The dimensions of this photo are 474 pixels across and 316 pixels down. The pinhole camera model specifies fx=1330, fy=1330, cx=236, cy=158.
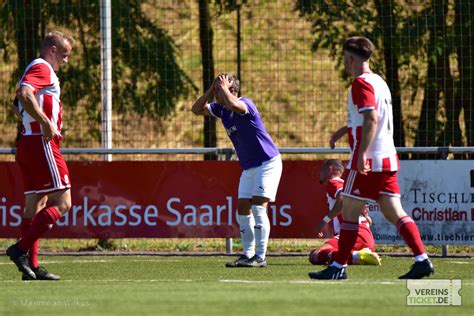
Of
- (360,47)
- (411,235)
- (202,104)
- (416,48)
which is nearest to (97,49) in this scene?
(416,48)

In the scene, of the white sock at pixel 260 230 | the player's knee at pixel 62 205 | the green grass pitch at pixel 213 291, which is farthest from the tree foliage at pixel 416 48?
the player's knee at pixel 62 205

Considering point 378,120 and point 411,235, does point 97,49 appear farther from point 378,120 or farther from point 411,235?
point 411,235

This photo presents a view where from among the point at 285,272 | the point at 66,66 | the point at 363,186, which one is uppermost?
the point at 66,66

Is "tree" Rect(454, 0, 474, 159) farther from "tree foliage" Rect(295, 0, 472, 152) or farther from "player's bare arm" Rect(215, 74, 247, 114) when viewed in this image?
"player's bare arm" Rect(215, 74, 247, 114)

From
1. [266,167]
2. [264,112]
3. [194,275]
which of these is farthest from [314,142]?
[194,275]

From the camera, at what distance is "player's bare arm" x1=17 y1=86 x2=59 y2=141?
33.4 feet

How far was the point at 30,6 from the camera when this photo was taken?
62.2 feet

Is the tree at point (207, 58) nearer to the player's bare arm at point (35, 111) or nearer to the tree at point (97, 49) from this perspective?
the tree at point (97, 49)

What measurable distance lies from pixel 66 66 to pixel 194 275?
884 centimetres

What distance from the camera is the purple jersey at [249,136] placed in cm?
1238

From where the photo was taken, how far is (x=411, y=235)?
9602mm

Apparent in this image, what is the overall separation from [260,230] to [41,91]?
9.37 feet

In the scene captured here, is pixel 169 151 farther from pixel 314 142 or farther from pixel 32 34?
pixel 314 142

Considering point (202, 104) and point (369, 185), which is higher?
point (202, 104)
